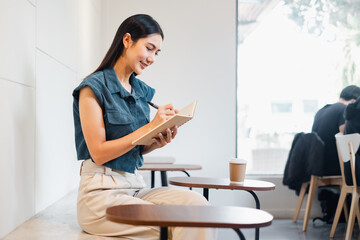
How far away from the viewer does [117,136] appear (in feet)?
5.87

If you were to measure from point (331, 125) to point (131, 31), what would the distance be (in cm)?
343

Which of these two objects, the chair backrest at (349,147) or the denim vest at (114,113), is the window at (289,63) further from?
the denim vest at (114,113)

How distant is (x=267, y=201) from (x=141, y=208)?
4.15 m

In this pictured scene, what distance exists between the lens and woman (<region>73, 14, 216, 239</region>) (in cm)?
164

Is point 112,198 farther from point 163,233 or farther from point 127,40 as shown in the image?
point 127,40

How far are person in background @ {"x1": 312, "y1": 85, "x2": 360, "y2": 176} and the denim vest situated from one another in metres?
3.31

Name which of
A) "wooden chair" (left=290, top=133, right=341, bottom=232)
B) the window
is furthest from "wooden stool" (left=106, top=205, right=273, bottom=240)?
the window

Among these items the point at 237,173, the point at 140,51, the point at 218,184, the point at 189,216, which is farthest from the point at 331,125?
the point at 189,216

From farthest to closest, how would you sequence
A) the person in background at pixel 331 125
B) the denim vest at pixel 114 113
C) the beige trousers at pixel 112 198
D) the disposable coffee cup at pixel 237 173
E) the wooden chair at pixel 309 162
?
the person in background at pixel 331 125 → the wooden chair at pixel 309 162 → the disposable coffee cup at pixel 237 173 → the denim vest at pixel 114 113 → the beige trousers at pixel 112 198

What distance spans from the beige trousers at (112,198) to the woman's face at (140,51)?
0.45 metres

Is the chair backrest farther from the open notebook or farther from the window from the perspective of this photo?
the open notebook

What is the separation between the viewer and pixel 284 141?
5398 mm

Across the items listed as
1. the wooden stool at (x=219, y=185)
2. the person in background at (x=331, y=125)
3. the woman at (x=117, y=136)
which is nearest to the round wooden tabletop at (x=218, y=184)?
the wooden stool at (x=219, y=185)

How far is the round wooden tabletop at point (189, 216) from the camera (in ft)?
3.59
